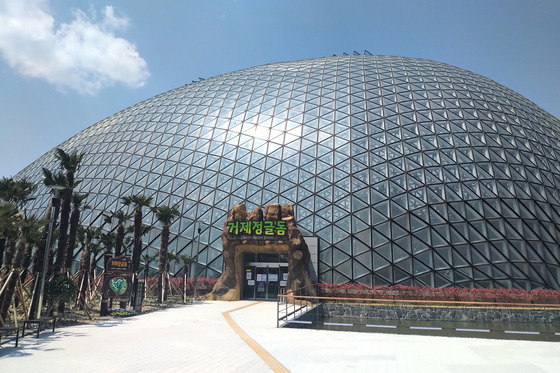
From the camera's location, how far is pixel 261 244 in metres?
28.3

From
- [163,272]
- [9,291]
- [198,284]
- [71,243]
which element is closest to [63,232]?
[71,243]

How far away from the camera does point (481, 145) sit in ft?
109

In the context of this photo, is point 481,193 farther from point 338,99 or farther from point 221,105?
point 221,105

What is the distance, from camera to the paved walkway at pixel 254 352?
857 centimetres

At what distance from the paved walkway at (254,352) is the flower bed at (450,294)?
12.8 meters

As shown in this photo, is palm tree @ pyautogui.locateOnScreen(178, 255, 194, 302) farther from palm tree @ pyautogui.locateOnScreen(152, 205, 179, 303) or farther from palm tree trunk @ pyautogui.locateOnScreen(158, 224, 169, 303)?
palm tree trunk @ pyautogui.locateOnScreen(158, 224, 169, 303)

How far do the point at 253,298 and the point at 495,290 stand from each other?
59.4 feet

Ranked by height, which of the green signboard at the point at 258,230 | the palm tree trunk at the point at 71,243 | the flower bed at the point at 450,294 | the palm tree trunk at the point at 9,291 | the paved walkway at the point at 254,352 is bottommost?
the paved walkway at the point at 254,352

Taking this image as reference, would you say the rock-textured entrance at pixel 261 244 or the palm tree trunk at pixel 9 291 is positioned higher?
the rock-textured entrance at pixel 261 244

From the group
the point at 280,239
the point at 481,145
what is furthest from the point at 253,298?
the point at 481,145

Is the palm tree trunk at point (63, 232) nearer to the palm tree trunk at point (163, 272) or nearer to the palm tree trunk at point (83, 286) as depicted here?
the palm tree trunk at point (83, 286)

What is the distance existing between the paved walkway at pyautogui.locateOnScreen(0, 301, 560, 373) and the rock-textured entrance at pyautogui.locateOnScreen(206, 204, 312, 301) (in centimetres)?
1255

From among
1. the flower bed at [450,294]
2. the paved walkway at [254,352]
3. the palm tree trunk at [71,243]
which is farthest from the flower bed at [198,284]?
the paved walkway at [254,352]

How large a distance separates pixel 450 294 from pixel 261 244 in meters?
14.1
